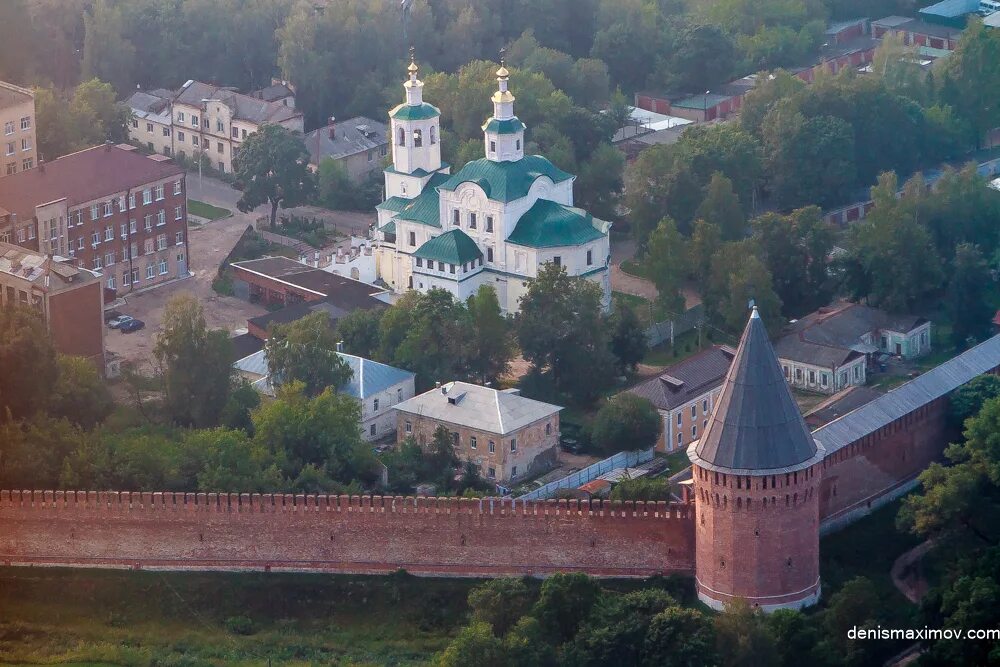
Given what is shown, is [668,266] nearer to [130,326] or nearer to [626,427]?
[626,427]

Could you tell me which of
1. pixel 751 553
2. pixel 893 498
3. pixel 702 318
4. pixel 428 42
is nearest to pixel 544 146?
pixel 702 318

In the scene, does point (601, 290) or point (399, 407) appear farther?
point (601, 290)

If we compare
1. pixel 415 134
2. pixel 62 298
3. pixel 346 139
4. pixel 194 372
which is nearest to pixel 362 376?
pixel 194 372

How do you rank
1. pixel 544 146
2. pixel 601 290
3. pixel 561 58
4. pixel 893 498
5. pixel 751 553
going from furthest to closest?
pixel 561 58 < pixel 544 146 < pixel 601 290 < pixel 893 498 < pixel 751 553

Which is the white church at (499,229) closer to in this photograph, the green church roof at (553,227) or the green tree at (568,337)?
the green church roof at (553,227)

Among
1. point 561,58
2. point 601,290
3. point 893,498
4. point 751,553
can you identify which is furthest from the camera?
point 561,58

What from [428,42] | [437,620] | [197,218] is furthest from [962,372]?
[428,42]

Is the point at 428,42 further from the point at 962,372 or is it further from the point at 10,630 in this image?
the point at 10,630
